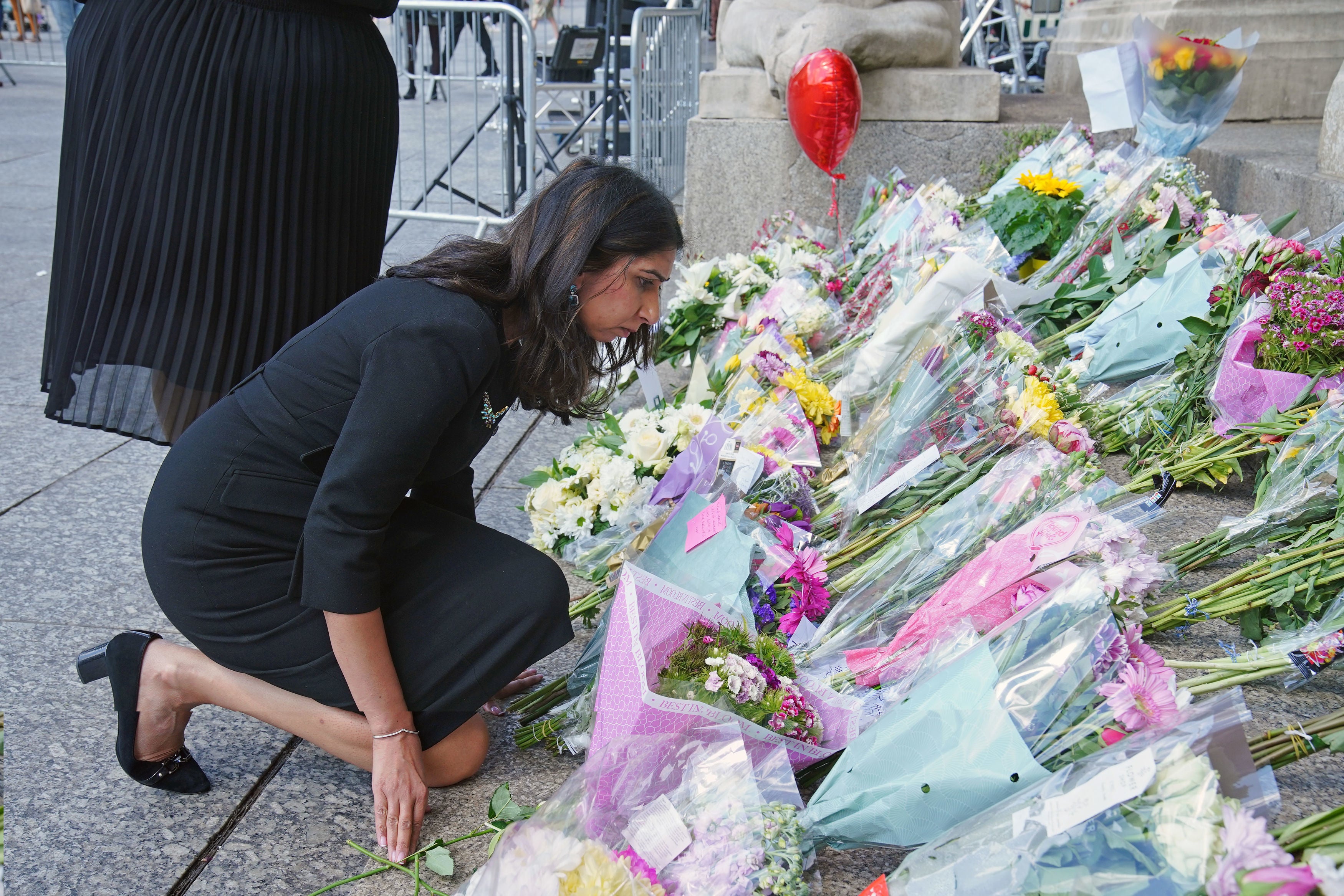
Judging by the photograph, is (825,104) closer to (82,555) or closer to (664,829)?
(82,555)

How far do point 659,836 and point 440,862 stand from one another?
1.42 ft

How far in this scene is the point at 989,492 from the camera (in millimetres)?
2119

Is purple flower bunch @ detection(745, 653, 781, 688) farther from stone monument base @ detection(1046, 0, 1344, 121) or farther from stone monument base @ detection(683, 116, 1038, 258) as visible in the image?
stone monument base @ detection(1046, 0, 1344, 121)

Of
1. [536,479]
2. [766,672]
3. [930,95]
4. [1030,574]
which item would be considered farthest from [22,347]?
[1030,574]

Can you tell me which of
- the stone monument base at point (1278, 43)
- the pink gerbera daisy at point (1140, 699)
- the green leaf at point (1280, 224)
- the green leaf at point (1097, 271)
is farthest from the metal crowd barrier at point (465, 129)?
the stone monument base at point (1278, 43)

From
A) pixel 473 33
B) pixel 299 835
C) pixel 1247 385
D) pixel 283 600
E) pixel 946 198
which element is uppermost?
pixel 473 33

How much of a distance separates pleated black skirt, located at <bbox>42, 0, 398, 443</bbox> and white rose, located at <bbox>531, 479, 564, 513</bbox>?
666mm

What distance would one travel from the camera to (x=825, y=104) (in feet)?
14.4

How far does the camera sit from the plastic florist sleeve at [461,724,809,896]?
4.65 ft

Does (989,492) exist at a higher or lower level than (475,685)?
higher

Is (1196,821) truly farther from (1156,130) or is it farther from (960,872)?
(1156,130)

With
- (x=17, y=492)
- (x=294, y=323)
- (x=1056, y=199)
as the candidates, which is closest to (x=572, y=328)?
(x=294, y=323)

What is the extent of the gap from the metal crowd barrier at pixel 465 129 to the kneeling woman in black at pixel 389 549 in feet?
5.63

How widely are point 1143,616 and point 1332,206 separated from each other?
2.21 m
